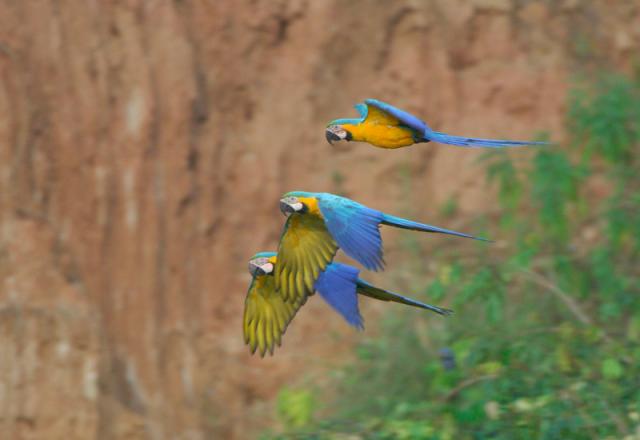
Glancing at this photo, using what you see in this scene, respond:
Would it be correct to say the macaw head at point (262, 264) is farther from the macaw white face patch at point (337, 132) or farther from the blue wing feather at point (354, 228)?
the macaw white face patch at point (337, 132)

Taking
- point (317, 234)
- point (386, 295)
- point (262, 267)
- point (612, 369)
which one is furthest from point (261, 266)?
point (612, 369)

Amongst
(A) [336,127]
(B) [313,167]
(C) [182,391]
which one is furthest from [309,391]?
(A) [336,127]

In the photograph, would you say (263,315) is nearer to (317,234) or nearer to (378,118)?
(317,234)

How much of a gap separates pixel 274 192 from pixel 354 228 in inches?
145

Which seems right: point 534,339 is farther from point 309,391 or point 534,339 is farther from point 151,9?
point 151,9

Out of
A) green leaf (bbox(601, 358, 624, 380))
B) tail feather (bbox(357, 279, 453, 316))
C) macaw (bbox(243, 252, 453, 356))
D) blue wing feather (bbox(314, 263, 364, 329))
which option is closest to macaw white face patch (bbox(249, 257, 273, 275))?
macaw (bbox(243, 252, 453, 356))

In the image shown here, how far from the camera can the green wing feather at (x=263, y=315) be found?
152 inches

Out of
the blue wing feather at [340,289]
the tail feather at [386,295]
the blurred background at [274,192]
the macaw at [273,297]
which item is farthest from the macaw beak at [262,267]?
the blurred background at [274,192]

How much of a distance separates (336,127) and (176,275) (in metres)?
3.35

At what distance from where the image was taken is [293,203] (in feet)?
11.9

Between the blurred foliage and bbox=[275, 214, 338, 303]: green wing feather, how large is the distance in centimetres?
169

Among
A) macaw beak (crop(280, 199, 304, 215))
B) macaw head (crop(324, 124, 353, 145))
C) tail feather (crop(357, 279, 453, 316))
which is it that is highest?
macaw head (crop(324, 124, 353, 145))

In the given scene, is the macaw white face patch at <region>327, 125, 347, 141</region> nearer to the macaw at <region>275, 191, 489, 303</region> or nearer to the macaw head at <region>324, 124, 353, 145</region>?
the macaw head at <region>324, 124, 353, 145</region>

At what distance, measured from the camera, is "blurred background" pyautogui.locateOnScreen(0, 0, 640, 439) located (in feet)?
21.0
